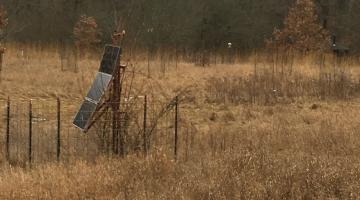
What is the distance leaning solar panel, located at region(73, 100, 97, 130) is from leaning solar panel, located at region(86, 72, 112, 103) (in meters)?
0.08

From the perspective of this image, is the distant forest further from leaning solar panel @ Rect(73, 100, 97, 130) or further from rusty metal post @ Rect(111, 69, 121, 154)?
rusty metal post @ Rect(111, 69, 121, 154)

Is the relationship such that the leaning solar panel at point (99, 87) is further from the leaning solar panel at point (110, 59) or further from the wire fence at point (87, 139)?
the wire fence at point (87, 139)

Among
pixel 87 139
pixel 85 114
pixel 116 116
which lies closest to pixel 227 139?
pixel 116 116

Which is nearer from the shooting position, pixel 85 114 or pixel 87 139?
pixel 85 114

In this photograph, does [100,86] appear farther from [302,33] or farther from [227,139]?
[302,33]

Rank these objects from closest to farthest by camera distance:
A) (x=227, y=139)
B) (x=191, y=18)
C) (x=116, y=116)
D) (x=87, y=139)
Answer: (x=116, y=116) < (x=87, y=139) < (x=227, y=139) < (x=191, y=18)

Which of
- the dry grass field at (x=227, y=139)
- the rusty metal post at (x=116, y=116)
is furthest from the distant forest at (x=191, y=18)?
the rusty metal post at (x=116, y=116)

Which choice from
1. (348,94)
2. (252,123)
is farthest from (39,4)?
(252,123)

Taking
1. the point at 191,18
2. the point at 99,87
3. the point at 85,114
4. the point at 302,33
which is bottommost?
the point at 85,114

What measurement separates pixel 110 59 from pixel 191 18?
22.8 metres

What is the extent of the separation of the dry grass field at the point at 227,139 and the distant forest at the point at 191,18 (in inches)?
444

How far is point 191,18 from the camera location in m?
29.8

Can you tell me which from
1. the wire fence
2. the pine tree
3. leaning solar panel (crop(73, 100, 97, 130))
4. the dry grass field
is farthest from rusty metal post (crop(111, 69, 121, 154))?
the pine tree

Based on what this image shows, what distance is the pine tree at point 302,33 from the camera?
22609 millimetres
